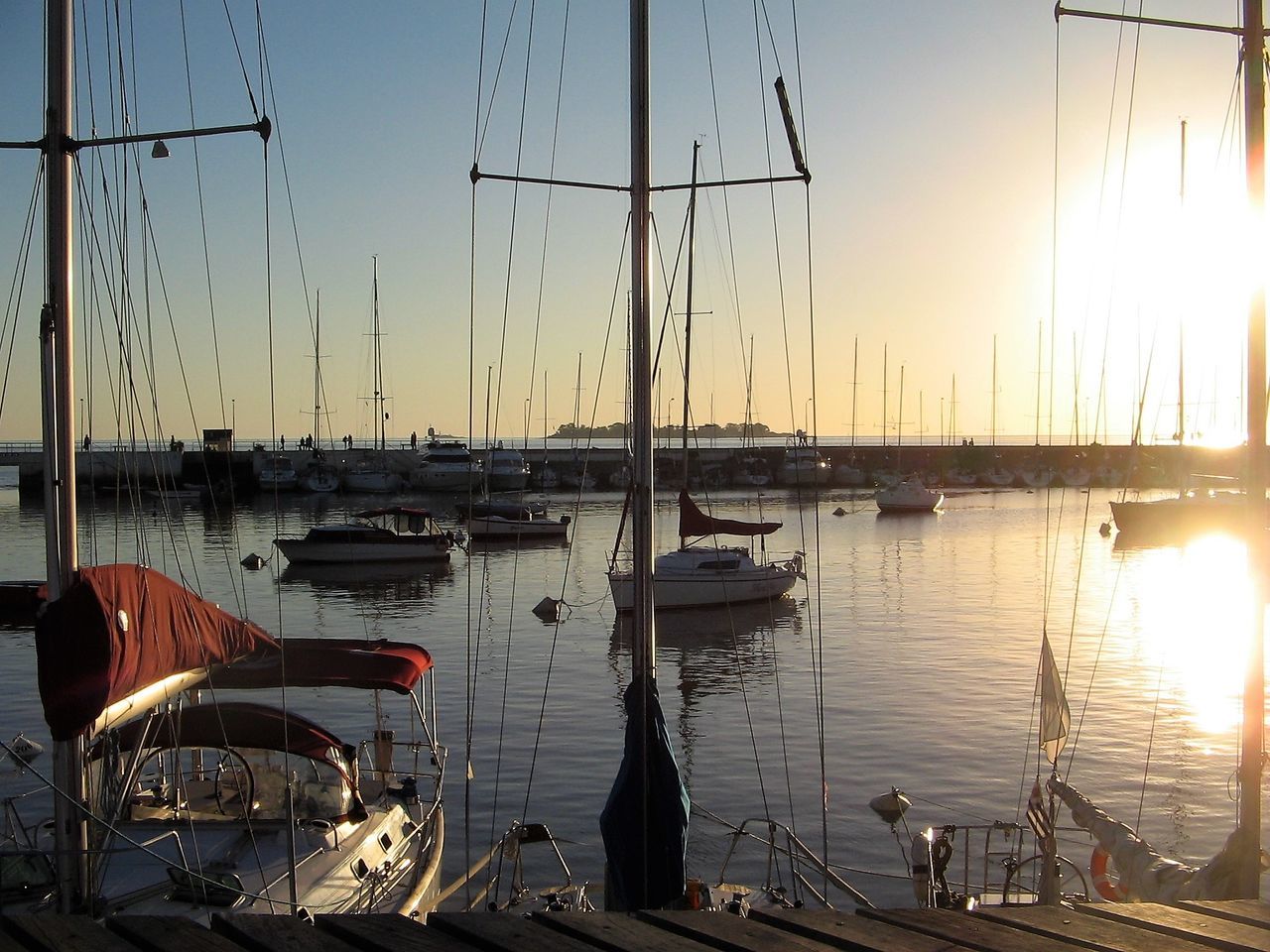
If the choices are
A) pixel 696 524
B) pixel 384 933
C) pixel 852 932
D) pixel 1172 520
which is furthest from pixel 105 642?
pixel 1172 520

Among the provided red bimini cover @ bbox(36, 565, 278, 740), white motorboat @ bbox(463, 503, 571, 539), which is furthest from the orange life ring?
white motorboat @ bbox(463, 503, 571, 539)

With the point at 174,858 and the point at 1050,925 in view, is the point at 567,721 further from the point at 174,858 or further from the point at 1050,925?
the point at 1050,925

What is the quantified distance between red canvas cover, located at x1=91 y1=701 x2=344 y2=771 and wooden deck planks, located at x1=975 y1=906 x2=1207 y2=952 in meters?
8.34

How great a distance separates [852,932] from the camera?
4.82 meters

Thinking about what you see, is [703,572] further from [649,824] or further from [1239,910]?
[1239,910]

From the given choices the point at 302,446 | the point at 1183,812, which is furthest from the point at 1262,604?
the point at 302,446

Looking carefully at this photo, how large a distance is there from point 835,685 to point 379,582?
91.1 feet

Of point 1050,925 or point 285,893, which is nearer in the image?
point 1050,925

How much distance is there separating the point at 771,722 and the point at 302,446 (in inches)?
4137

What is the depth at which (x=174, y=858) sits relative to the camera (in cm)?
1062

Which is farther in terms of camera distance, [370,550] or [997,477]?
[997,477]

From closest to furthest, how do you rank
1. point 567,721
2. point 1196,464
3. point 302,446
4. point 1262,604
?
1. point 1262,604
2. point 567,721
3. point 1196,464
4. point 302,446

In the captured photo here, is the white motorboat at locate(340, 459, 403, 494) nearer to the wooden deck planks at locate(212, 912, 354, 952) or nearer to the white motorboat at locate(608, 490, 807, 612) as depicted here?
the white motorboat at locate(608, 490, 807, 612)

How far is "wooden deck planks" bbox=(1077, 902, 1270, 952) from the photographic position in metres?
4.73
